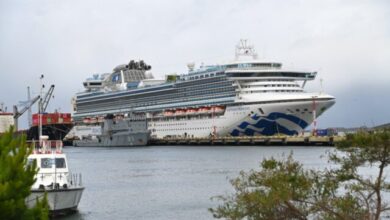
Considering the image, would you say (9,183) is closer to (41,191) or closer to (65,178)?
(41,191)

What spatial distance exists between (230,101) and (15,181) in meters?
87.9

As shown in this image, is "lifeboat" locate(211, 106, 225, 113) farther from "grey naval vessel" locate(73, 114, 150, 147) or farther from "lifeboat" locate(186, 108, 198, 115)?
"grey naval vessel" locate(73, 114, 150, 147)

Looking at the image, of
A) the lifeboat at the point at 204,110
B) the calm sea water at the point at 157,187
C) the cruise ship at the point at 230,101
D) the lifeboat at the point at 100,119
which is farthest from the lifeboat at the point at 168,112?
the calm sea water at the point at 157,187

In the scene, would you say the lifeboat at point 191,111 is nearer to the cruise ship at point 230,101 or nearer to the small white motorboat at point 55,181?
the cruise ship at point 230,101

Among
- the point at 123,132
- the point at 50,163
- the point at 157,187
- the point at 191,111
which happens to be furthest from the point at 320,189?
the point at 123,132

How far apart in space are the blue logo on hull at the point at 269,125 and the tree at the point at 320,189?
250ft

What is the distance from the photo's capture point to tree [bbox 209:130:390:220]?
16.5 metres

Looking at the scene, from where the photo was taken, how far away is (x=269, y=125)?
314ft

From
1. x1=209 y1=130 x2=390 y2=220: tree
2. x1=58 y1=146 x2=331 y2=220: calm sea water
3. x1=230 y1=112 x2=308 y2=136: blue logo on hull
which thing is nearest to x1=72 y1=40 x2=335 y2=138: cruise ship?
x1=230 y1=112 x2=308 y2=136: blue logo on hull

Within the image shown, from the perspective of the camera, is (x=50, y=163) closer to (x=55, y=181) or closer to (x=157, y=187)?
(x=55, y=181)

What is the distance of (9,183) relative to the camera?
1128 centimetres

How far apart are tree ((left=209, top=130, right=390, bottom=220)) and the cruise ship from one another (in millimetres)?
75481

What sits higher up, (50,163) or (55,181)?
(50,163)

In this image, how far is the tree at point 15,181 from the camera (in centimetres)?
1119
